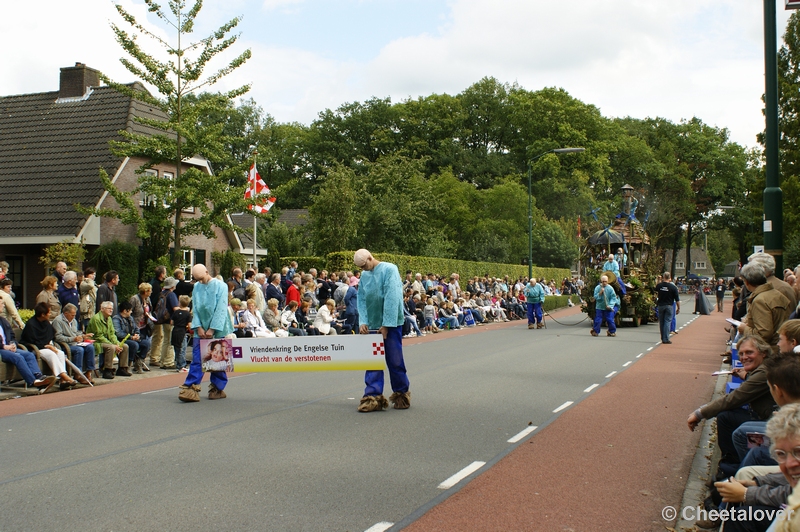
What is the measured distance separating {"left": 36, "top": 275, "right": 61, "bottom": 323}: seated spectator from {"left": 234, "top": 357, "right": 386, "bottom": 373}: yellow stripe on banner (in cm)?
419

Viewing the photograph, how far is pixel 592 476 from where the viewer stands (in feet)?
20.5

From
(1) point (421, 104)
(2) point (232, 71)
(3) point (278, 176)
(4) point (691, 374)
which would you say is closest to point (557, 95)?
(1) point (421, 104)

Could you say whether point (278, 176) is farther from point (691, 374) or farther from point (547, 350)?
point (691, 374)

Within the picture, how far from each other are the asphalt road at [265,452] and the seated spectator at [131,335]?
2.93m

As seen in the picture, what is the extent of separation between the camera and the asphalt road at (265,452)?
5258 mm

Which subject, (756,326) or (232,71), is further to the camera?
(232,71)

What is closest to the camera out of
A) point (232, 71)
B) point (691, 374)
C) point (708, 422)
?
point (708, 422)

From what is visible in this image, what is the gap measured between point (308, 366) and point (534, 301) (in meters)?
17.0

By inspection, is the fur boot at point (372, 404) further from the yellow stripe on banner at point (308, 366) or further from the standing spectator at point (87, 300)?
the standing spectator at point (87, 300)

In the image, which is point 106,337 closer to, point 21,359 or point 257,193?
point 21,359

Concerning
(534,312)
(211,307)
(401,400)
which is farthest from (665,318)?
(211,307)

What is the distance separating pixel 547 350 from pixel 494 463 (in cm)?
1155

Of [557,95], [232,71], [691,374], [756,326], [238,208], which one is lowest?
[691,374]

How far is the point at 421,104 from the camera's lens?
64.7 meters
